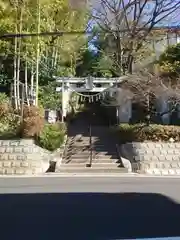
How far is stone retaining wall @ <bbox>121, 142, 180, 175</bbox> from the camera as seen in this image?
2213 centimetres

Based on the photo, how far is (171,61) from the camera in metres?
29.8

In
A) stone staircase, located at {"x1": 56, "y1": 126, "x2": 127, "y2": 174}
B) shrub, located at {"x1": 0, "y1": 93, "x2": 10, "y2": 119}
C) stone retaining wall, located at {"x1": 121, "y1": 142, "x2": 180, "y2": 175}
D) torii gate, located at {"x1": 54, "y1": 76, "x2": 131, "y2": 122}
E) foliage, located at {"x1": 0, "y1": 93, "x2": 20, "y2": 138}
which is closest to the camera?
stone staircase, located at {"x1": 56, "y1": 126, "x2": 127, "y2": 174}

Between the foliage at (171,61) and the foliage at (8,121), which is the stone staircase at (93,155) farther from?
the foliage at (171,61)

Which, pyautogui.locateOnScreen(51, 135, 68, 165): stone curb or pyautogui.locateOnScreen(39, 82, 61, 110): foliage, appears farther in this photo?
pyautogui.locateOnScreen(39, 82, 61, 110): foliage

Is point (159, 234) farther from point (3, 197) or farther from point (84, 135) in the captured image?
point (84, 135)

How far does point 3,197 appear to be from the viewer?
12.2m

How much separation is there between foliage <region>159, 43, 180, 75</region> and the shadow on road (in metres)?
15.6

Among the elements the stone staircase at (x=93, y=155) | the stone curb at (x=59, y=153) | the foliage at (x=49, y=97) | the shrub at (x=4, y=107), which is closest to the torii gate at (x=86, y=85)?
the foliage at (x=49, y=97)

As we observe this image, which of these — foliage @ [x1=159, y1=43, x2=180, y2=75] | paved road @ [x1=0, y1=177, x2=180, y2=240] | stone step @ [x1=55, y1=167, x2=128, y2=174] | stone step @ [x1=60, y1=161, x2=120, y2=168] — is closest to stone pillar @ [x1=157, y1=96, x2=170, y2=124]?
foliage @ [x1=159, y1=43, x2=180, y2=75]

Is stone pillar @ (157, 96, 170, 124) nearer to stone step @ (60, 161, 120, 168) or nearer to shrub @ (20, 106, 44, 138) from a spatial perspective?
stone step @ (60, 161, 120, 168)

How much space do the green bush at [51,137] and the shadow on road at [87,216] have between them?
10.9m

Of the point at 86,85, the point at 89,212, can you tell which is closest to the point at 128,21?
the point at 86,85

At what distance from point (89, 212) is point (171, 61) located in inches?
843

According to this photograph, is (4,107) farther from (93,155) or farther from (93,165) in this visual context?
(93,165)
